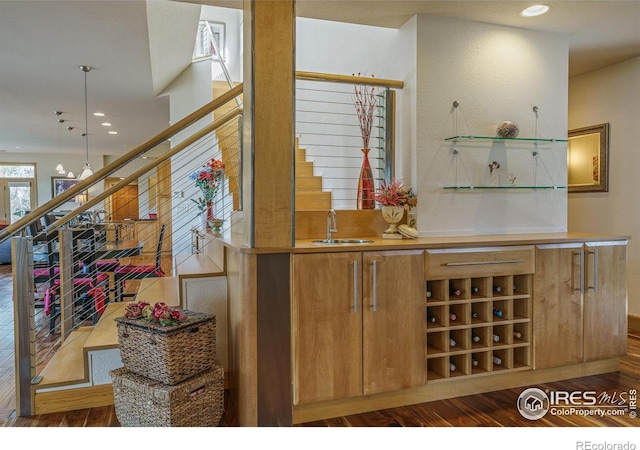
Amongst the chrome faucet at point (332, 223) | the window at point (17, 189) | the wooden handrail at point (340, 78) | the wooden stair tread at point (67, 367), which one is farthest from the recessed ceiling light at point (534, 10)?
the window at point (17, 189)

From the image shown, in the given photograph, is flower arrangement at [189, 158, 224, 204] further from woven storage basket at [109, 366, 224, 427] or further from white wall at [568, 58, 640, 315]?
white wall at [568, 58, 640, 315]

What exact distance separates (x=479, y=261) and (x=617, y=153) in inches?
97.8

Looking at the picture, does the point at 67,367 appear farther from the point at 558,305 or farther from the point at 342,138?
the point at 558,305

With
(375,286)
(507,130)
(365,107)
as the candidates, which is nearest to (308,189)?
(365,107)

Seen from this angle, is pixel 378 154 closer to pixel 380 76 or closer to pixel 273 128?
pixel 380 76

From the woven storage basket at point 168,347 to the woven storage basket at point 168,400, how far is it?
44 millimetres

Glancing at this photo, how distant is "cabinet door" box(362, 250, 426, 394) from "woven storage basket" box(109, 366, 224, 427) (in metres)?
0.81

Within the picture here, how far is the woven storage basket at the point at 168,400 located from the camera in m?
2.09

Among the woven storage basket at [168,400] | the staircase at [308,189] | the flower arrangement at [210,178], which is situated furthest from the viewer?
the flower arrangement at [210,178]

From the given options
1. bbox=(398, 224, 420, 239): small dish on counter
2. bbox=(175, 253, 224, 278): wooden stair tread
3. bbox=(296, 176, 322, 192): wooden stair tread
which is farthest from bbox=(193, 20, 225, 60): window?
bbox=(398, 224, 420, 239): small dish on counter

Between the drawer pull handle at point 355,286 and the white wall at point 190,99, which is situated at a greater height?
the white wall at point 190,99

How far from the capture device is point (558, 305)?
2.80 m

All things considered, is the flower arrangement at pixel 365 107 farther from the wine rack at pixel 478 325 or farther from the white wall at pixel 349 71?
the wine rack at pixel 478 325

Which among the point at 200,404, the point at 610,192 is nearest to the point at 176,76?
the point at 200,404
